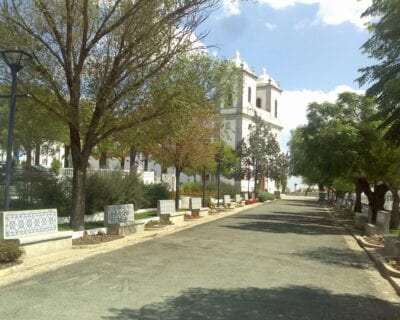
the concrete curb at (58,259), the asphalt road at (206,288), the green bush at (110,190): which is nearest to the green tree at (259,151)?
the green bush at (110,190)

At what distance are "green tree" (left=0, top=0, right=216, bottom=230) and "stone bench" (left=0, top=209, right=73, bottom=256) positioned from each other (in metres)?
2.78

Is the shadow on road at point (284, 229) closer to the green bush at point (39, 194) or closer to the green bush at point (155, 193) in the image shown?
the green bush at point (155, 193)

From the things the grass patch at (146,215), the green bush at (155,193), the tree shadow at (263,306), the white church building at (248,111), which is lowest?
the tree shadow at (263,306)

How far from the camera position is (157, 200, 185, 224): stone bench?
22.9m

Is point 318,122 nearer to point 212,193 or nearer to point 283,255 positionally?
point 283,255

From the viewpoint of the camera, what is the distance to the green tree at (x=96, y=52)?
1527 centimetres

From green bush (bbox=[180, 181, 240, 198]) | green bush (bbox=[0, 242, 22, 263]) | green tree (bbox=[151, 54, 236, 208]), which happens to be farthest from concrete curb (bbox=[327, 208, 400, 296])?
green bush (bbox=[180, 181, 240, 198])

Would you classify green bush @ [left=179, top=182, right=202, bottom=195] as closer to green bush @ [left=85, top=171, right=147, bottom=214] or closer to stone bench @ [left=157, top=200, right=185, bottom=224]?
stone bench @ [left=157, top=200, right=185, bottom=224]

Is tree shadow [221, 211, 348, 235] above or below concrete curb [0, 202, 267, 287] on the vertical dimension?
below

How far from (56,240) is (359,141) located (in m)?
16.2

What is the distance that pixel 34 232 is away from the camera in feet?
41.6

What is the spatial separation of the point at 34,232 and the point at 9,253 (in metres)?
2.03

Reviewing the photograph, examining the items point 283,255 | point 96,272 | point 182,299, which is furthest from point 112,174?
point 182,299

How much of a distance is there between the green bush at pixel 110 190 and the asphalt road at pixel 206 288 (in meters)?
6.41
